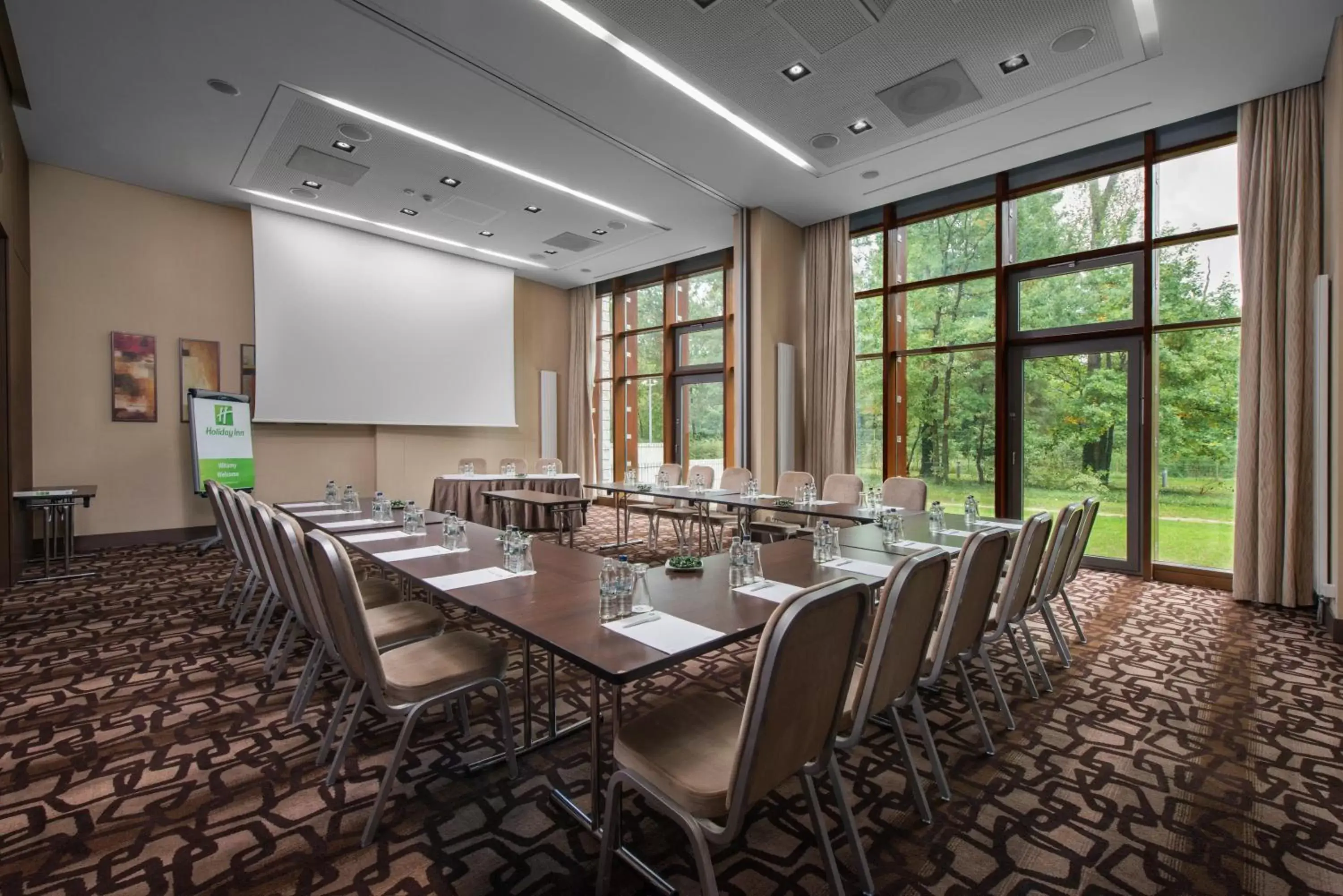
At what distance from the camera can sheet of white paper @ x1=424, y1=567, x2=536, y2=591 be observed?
7.55ft

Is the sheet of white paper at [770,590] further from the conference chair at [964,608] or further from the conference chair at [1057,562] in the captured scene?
the conference chair at [1057,562]

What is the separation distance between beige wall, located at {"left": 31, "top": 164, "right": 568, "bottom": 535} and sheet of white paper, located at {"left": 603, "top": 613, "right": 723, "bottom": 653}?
7.72 metres

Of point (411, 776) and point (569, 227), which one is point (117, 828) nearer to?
point (411, 776)

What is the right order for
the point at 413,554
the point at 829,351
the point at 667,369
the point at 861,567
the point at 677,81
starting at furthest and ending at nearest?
the point at 667,369 < the point at 829,351 < the point at 677,81 < the point at 413,554 < the point at 861,567

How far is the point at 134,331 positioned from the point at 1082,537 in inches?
364

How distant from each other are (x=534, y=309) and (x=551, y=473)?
12.5 feet

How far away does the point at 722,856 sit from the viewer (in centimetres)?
182

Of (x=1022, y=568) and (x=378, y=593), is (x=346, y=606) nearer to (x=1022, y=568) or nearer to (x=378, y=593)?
(x=378, y=593)

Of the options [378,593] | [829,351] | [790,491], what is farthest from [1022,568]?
[829,351]

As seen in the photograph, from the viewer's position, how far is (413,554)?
2.92 metres

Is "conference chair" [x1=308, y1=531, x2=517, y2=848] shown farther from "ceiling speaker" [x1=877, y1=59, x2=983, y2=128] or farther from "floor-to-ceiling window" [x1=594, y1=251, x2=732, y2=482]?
"floor-to-ceiling window" [x1=594, y1=251, x2=732, y2=482]

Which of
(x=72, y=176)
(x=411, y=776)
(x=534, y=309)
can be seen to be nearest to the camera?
(x=411, y=776)

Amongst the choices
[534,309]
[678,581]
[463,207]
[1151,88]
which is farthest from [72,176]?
[1151,88]

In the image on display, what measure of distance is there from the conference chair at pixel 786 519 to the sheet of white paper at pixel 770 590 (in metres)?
3.13
